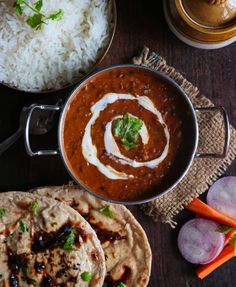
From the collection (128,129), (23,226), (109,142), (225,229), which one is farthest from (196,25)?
(23,226)

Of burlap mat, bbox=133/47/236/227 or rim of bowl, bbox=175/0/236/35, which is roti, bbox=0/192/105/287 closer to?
burlap mat, bbox=133/47/236/227

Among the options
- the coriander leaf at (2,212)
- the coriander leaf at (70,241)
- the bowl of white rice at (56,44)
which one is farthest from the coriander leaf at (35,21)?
the coriander leaf at (70,241)

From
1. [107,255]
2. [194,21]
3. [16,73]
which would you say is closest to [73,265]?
[107,255]

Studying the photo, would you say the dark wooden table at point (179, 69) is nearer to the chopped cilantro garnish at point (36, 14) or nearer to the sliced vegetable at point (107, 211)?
the sliced vegetable at point (107, 211)

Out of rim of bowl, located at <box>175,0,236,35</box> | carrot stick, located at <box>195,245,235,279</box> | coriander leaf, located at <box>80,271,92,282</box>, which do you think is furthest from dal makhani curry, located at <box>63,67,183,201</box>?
carrot stick, located at <box>195,245,235,279</box>

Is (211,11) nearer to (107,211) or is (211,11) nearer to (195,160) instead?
(195,160)
